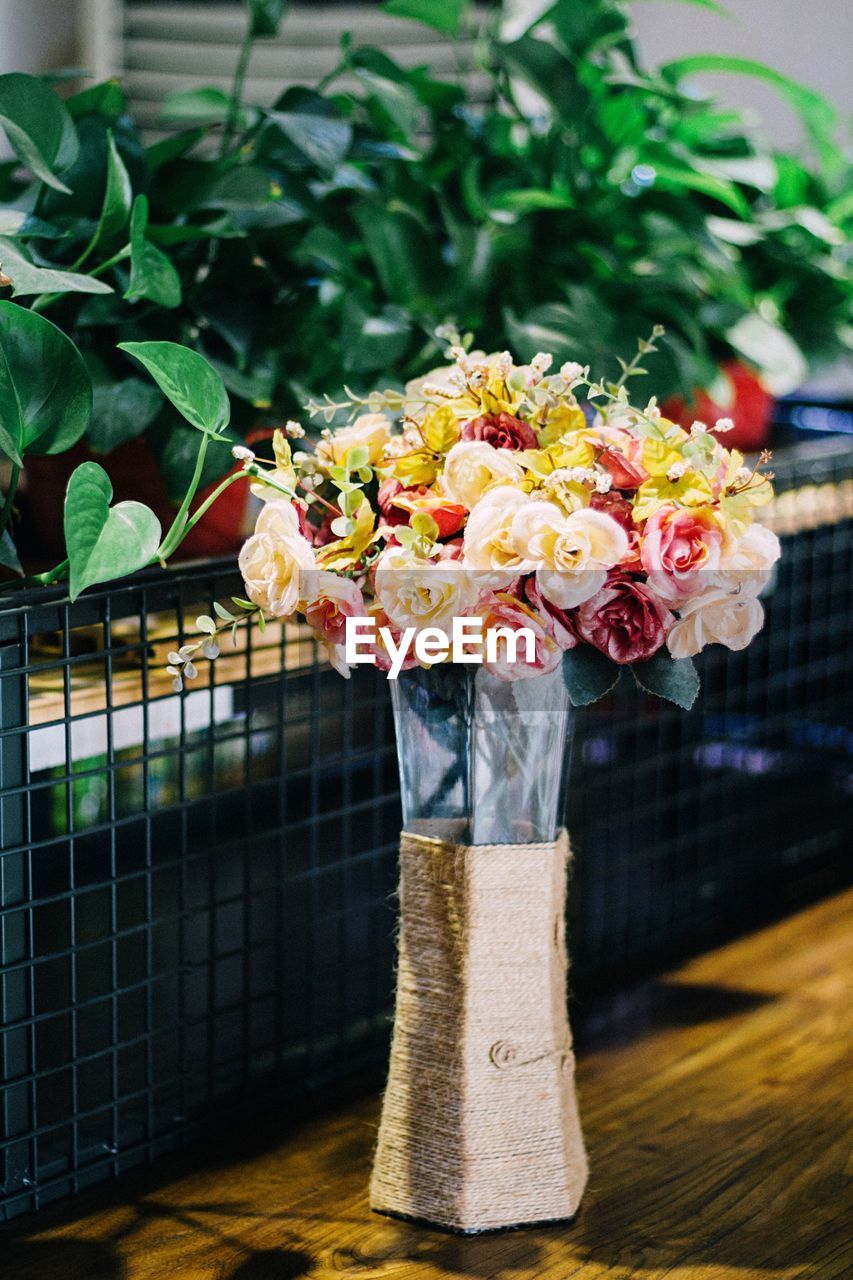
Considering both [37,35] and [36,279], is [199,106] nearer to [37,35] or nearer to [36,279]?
[37,35]

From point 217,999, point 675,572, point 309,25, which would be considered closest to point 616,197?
point 309,25

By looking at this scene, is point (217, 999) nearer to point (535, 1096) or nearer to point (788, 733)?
point (535, 1096)

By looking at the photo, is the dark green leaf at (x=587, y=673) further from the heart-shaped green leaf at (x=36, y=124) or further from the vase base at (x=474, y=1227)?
the heart-shaped green leaf at (x=36, y=124)

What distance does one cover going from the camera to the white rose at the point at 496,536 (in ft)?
3.28

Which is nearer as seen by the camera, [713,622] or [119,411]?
[713,622]

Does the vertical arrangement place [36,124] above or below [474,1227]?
above

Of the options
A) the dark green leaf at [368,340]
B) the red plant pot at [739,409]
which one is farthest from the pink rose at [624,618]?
the red plant pot at [739,409]

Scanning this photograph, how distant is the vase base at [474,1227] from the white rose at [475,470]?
0.60 meters

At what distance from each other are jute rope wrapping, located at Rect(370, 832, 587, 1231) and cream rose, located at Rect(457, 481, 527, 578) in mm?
260

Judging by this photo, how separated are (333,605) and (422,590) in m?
0.08

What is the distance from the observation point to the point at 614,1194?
4.17ft

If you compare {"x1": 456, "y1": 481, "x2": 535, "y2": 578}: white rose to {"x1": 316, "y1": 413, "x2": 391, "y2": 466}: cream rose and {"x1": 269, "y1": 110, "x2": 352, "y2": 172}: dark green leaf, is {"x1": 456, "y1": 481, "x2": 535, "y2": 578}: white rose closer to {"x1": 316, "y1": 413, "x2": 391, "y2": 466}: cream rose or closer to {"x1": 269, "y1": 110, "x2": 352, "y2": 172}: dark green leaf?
{"x1": 316, "y1": 413, "x2": 391, "y2": 466}: cream rose

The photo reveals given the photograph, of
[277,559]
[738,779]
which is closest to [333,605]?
[277,559]

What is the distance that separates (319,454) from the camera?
1133 millimetres
